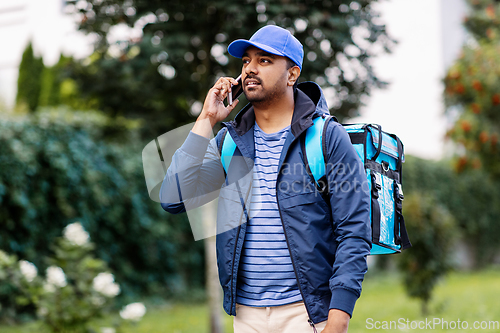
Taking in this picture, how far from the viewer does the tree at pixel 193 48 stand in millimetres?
4371

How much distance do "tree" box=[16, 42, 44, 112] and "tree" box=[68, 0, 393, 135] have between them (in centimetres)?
925

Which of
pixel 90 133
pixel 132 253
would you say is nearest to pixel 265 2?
pixel 90 133

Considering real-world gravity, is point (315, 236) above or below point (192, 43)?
below

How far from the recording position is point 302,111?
213cm

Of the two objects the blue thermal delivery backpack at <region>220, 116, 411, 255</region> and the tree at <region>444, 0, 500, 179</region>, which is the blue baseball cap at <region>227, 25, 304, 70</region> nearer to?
the blue thermal delivery backpack at <region>220, 116, 411, 255</region>

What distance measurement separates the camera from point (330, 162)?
1.98 metres

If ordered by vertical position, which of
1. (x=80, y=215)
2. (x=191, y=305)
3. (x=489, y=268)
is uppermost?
(x=80, y=215)

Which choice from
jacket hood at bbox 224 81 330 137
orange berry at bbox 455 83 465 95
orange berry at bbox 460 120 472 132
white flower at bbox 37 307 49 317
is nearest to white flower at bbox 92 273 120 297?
white flower at bbox 37 307 49 317

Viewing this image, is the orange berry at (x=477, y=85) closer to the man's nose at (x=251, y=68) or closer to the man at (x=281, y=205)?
the man at (x=281, y=205)

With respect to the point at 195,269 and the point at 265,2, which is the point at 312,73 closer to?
the point at 265,2

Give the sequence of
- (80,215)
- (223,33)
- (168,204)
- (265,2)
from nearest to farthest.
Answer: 1. (168,204)
2. (265,2)
3. (223,33)
4. (80,215)

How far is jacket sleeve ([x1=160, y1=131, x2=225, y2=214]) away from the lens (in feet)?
6.88

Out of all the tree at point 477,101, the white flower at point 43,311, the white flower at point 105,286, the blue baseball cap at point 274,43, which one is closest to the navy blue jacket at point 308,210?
the blue baseball cap at point 274,43

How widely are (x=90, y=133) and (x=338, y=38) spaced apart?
418 cm
